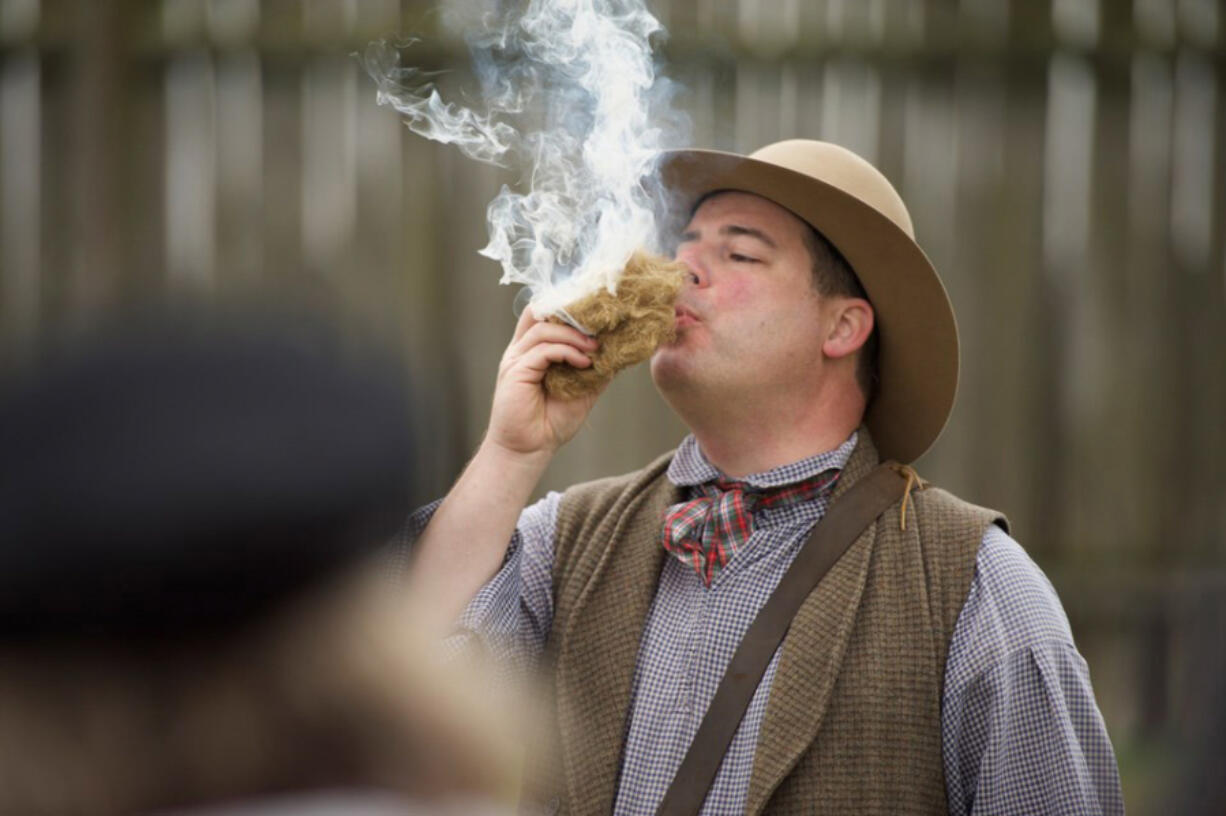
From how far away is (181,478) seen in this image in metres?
0.75

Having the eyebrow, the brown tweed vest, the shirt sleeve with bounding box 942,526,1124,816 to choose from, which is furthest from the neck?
the shirt sleeve with bounding box 942,526,1124,816

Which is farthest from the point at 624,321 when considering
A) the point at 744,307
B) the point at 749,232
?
the point at 749,232

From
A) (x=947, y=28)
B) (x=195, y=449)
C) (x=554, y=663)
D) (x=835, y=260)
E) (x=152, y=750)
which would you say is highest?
(x=947, y=28)

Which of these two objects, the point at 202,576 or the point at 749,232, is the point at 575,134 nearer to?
the point at 749,232

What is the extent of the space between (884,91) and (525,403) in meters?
2.01

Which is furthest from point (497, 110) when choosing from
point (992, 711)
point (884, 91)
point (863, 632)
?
point (992, 711)

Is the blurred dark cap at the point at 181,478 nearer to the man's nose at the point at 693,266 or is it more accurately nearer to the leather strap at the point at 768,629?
the leather strap at the point at 768,629

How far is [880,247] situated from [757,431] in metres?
0.48

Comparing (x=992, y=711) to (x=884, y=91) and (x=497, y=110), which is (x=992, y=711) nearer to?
(x=497, y=110)

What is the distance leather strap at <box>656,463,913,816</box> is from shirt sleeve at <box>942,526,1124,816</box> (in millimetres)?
268

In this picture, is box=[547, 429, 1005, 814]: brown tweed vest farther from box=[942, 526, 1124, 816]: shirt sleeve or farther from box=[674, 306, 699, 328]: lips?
box=[674, 306, 699, 328]: lips

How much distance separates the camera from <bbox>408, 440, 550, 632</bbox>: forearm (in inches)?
95.2

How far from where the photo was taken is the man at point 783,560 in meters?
2.23

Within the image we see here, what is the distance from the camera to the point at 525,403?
8.04 ft
